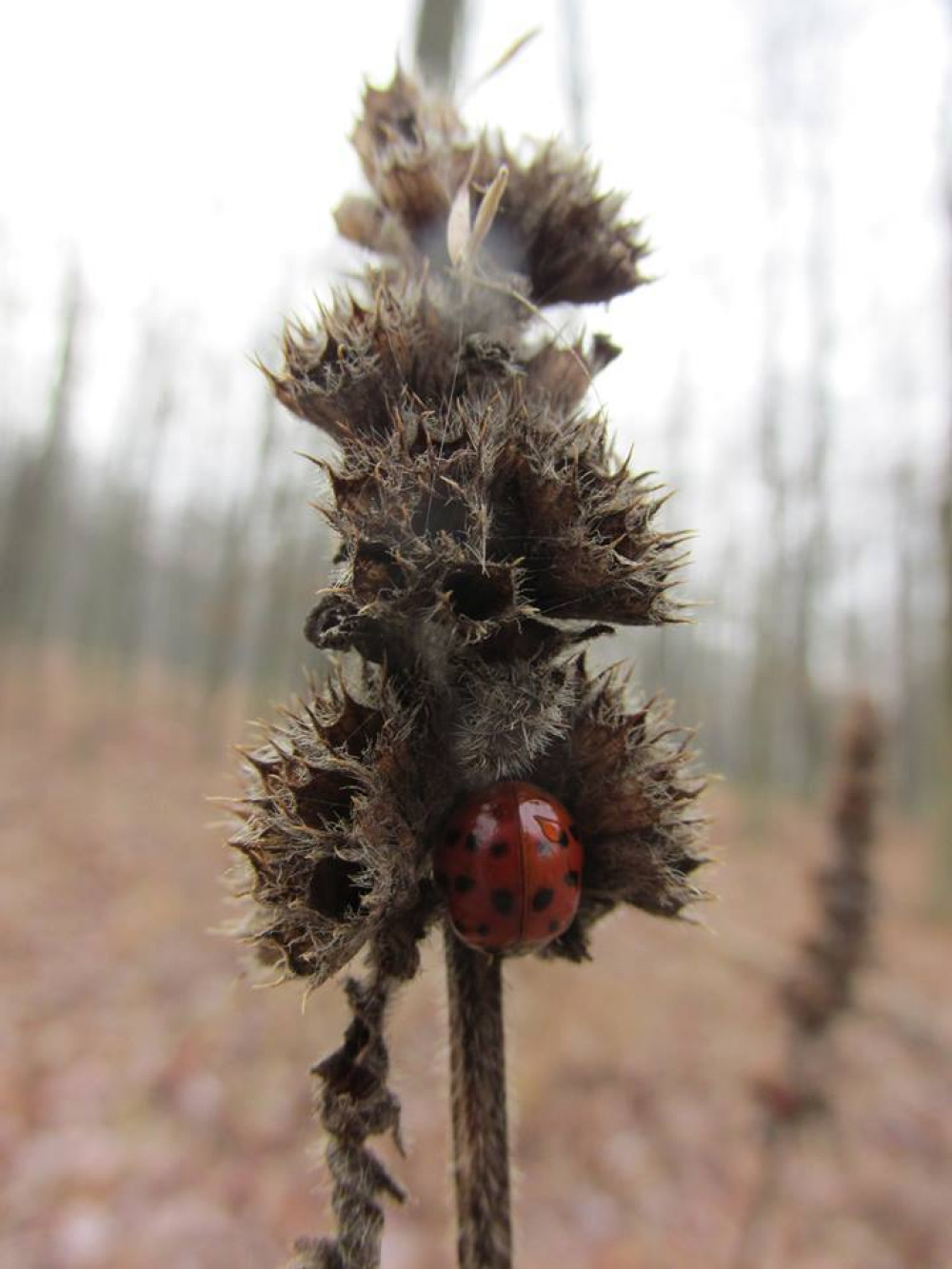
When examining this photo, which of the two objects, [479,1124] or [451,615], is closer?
[451,615]

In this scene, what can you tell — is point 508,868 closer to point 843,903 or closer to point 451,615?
point 451,615

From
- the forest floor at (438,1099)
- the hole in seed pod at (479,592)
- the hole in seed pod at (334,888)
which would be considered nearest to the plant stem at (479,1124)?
the forest floor at (438,1099)

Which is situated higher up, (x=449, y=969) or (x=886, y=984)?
(x=449, y=969)

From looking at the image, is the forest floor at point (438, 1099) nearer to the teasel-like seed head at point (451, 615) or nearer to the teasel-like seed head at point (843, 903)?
the teasel-like seed head at point (843, 903)

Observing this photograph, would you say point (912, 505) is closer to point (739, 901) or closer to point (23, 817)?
point (739, 901)

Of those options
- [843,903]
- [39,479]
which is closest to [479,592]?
[843,903]

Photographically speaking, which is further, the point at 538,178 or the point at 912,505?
the point at 912,505

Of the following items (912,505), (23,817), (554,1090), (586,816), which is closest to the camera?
(586,816)

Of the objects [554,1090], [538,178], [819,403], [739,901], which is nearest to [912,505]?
[819,403]
